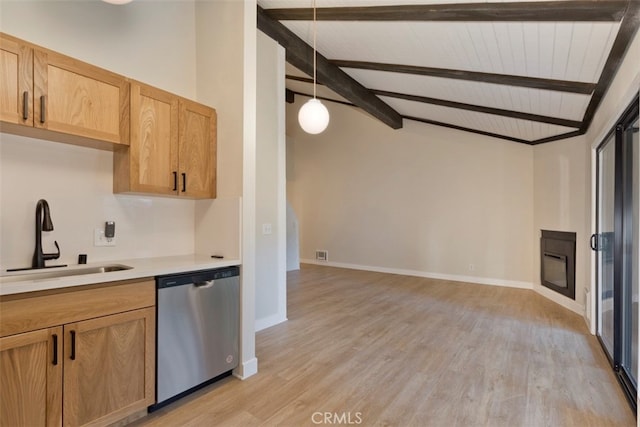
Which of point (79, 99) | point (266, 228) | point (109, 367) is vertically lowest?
point (109, 367)

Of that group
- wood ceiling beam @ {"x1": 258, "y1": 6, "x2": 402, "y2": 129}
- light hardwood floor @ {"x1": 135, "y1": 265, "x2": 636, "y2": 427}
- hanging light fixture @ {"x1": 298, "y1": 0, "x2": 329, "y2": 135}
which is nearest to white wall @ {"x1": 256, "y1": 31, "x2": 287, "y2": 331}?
wood ceiling beam @ {"x1": 258, "y1": 6, "x2": 402, "y2": 129}

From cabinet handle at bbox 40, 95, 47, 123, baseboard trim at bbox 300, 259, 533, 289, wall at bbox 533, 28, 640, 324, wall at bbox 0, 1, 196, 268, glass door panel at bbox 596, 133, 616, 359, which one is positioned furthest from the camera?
baseboard trim at bbox 300, 259, 533, 289

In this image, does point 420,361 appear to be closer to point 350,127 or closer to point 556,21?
point 556,21

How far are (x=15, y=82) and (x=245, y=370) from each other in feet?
7.62

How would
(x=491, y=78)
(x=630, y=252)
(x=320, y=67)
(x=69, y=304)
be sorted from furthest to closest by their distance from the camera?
(x=320, y=67) < (x=491, y=78) < (x=630, y=252) < (x=69, y=304)

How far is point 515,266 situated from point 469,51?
163 inches

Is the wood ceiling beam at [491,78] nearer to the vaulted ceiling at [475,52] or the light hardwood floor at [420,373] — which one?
the vaulted ceiling at [475,52]

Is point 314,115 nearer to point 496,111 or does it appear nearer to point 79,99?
point 79,99

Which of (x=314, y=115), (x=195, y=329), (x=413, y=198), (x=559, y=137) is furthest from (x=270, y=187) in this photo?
(x=559, y=137)

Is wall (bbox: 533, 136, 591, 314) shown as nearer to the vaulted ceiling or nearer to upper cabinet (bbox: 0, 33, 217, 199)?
the vaulted ceiling

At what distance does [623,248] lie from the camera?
8.26 ft

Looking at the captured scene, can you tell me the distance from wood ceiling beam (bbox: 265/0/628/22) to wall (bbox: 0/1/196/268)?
57.6 inches

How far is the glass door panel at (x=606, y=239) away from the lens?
2875 millimetres

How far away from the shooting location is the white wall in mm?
3570
